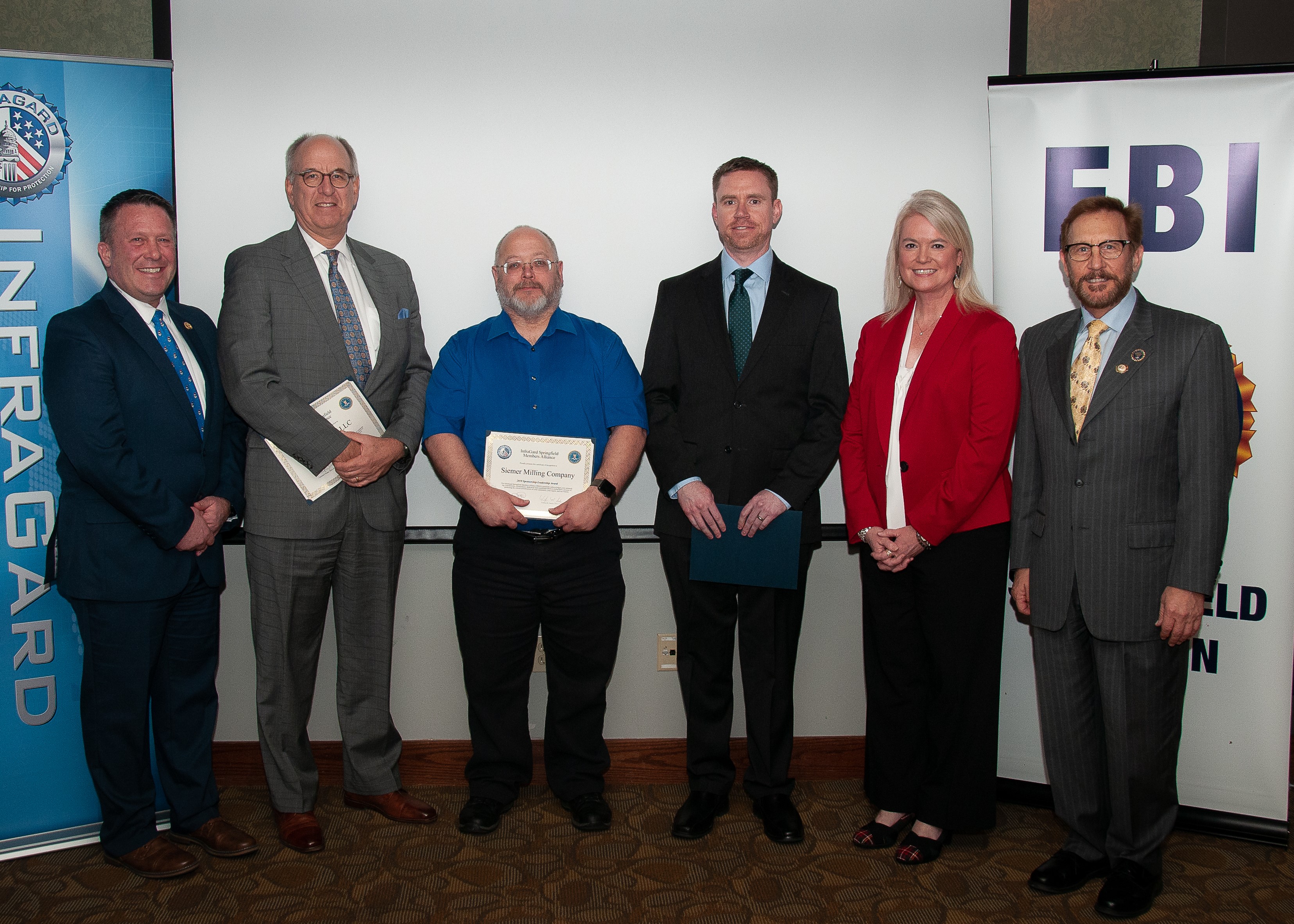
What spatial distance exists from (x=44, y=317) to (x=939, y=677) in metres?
2.86

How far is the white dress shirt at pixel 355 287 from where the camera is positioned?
103 inches

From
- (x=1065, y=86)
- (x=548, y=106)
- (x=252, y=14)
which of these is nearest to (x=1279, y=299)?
(x=1065, y=86)

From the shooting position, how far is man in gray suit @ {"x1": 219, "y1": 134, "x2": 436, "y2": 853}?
2514 millimetres

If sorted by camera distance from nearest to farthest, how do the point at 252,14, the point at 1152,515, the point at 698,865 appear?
the point at 1152,515, the point at 698,865, the point at 252,14

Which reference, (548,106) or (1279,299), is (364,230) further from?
(1279,299)

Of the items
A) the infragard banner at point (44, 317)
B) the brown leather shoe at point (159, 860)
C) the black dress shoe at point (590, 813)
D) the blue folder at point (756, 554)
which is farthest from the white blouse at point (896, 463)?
the infragard banner at point (44, 317)

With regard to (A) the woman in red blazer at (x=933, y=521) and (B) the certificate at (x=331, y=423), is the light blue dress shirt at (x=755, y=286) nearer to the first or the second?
(A) the woman in red blazer at (x=933, y=521)

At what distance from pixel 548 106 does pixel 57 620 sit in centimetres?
229

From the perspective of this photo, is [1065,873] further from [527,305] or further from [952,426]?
[527,305]

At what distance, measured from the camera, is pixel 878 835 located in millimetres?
2584

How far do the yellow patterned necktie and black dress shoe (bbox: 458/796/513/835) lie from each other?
209 cm

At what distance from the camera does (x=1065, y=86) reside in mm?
2707

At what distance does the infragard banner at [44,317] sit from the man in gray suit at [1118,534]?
2.84m

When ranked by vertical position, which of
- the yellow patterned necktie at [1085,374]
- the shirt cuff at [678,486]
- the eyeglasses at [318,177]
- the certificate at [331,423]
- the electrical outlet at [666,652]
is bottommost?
the electrical outlet at [666,652]
